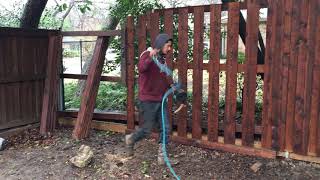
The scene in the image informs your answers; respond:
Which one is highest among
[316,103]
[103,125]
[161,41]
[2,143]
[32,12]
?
[32,12]

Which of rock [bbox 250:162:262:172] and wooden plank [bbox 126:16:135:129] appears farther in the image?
wooden plank [bbox 126:16:135:129]

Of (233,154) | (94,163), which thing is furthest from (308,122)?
(94,163)

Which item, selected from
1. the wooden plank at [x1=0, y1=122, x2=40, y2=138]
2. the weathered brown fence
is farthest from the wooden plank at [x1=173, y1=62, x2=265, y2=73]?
the wooden plank at [x1=0, y1=122, x2=40, y2=138]

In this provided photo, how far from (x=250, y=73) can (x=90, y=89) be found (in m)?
2.74

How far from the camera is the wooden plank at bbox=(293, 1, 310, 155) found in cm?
462

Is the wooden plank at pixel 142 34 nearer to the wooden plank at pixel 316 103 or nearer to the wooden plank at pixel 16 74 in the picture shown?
the wooden plank at pixel 16 74

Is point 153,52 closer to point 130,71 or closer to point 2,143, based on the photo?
point 130,71

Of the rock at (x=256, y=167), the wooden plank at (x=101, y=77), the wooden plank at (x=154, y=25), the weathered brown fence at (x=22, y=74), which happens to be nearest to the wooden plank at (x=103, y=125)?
the weathered brown fence at (x=22, y=74)

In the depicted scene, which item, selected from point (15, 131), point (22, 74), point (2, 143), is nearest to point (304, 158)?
point (2, 143)

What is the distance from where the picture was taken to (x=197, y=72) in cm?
549

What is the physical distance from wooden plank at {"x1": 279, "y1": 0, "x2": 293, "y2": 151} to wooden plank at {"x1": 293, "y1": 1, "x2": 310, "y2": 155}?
0.43 feet

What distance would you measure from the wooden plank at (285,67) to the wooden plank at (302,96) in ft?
0.43

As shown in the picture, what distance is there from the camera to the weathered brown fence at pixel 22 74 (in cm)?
655

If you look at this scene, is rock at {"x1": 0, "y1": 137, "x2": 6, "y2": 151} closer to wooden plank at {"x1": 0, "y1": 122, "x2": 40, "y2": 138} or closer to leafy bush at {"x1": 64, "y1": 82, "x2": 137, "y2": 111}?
wooden plank at {"x1": 0, "y1": 122, "x2": 40, "y2": 138}
